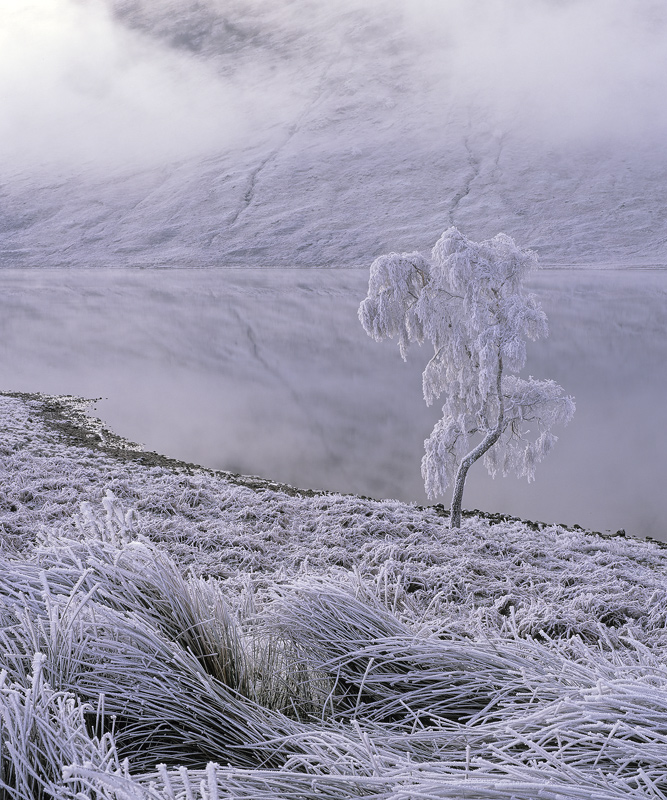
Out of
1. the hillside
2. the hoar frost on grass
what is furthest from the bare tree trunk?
the hillside

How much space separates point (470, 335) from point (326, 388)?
496 inches

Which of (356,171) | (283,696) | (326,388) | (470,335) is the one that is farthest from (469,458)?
(356,171)

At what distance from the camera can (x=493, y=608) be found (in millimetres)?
4926

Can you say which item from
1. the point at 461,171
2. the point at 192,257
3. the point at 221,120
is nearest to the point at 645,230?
the point at 461,171

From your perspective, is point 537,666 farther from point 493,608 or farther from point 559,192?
point 559,192

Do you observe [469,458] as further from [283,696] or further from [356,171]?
[356,171]

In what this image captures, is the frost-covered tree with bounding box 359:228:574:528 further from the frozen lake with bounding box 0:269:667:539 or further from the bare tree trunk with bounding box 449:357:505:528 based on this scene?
the frozen lake with bounding box 0:269:667:539

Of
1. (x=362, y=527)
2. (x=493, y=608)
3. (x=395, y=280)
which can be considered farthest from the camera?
(x=395, y=280)

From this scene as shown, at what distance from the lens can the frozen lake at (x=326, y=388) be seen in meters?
12.0

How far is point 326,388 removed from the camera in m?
20.4

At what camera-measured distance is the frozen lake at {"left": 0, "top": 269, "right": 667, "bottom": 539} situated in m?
12.0

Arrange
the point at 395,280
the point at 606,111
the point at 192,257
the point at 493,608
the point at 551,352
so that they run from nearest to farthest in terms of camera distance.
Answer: the point at 493,608
the point at 395,280
the point at 551,352
the point at 192,257
the point at 606,111

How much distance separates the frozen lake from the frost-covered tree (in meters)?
2.31

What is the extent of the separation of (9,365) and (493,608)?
22315 mm
